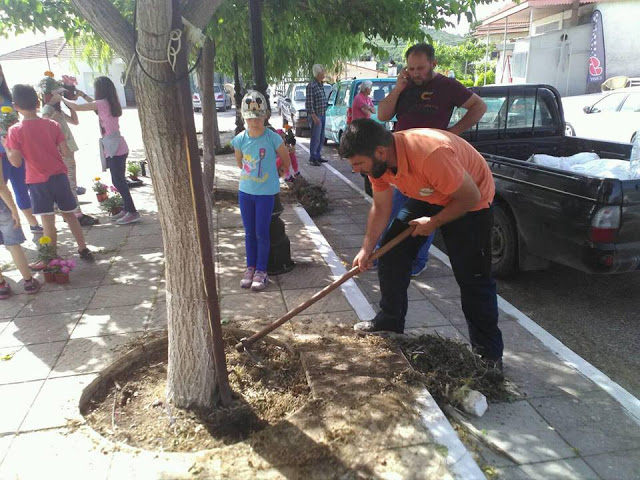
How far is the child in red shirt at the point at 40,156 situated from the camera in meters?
4.95

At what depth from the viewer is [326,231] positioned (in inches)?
270

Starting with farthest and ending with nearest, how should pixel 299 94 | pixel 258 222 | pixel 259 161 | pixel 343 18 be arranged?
pixel 299 94 < pixel 343 18 < pixel 258 222 < pixel 259 161

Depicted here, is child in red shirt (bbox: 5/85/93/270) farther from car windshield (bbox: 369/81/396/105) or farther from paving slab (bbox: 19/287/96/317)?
car windshield (bbox: 369/81/396/105)

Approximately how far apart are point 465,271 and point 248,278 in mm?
2250

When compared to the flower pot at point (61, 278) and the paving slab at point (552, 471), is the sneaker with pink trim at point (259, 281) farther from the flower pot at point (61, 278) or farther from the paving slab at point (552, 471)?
the paving slab at point (552, 471)

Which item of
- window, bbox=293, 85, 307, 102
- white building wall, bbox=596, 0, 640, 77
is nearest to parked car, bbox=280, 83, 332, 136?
window, bbox=293, 85, 307, 102

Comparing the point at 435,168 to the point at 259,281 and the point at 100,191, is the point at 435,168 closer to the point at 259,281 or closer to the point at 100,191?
the point at 259,281

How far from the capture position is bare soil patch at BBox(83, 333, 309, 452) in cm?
280

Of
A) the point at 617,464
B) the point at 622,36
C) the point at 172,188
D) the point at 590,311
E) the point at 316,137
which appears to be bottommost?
the point at 590,311

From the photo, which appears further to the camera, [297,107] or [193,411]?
[297,107]

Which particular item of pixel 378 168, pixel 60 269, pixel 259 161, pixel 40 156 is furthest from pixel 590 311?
pixel 40 156

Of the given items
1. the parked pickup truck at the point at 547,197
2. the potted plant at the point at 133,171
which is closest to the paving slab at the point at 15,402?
the parked pickup truck at the point at 547,197

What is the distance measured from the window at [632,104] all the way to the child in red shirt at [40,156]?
11.9 meters

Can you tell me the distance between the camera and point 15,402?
3.07 m
